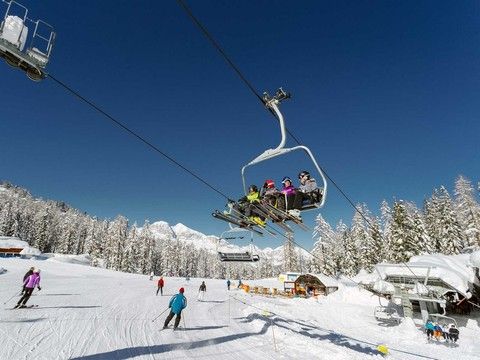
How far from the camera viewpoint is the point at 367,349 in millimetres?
13609

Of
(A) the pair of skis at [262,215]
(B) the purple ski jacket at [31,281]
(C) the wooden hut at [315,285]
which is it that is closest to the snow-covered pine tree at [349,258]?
(C) the wooden hut at [315,285]

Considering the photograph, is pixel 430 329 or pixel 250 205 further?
pixel 430 329

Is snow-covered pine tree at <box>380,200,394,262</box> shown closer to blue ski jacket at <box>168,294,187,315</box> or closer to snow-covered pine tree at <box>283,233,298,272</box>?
snow-covered pine tree at <box>283,233,298,272</box>

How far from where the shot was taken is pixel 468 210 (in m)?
48.6

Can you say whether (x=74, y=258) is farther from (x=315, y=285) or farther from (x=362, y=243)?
(x=362, y=243)

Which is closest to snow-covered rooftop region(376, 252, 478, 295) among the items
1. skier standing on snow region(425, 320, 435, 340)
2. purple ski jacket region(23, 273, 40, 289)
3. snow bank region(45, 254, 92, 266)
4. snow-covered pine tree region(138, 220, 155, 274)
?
skier standing on snow region(425, 320, 435, 340)

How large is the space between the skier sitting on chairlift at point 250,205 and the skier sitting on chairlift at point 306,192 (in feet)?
5.27

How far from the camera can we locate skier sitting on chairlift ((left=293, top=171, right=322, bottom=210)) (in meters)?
11.0

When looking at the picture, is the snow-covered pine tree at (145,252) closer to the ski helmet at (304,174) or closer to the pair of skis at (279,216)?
the pair of skis at (279,216)

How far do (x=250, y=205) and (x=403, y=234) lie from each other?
41.9m

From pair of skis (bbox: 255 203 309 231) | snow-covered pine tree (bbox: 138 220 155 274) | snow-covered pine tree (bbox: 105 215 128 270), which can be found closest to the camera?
pair of skis (bbox: 255 203 309 231)

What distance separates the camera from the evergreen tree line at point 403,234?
148 ft

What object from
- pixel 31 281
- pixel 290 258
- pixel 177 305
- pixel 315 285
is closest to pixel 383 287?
pixel 177 305

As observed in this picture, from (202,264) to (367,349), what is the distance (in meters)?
141
